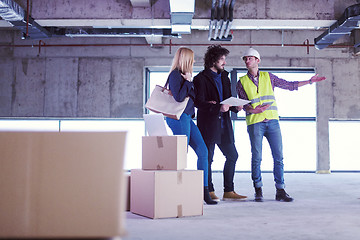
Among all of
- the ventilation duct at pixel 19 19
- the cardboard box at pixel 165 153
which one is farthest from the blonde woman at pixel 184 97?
the ventilation duct at pixel 19 19

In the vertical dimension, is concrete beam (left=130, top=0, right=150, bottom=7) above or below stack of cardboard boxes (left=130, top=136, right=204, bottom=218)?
above

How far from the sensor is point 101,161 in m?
0.92

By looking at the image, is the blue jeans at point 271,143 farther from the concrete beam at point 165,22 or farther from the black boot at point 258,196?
the concrete beam at point 165,22

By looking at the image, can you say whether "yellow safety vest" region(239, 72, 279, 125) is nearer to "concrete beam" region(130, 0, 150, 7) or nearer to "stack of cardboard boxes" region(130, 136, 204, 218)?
"stack of cardboard boxes" region(130, 136, 204, 218)

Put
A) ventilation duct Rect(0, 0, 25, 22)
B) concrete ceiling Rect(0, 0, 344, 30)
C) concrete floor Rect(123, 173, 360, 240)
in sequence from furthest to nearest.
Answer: concrete ceiling Rect(0, 0, 344, 30) < ventilation duct Rect(0, 0, 25, 22) < concrete floor Rect(123, 173, 360, 240)

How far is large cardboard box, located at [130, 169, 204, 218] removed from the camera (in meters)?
2.64

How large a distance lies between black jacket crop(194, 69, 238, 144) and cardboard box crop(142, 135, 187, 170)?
2.38 feet

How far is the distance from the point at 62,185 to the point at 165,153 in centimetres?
193

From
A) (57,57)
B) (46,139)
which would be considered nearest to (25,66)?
(57,57)

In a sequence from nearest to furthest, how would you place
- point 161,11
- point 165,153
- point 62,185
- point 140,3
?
1. point 62,185
2. point 165,153
3. point 140,3
4. point 161,11

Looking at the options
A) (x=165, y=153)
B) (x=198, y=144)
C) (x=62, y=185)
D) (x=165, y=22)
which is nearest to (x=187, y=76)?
(x=198, y=144)

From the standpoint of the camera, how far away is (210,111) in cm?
359

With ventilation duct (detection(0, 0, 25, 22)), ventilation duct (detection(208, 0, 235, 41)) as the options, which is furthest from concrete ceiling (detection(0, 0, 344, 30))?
ventilation duct (detection(0, 0, 25, 22))

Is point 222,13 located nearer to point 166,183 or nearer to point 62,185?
point 166,183
